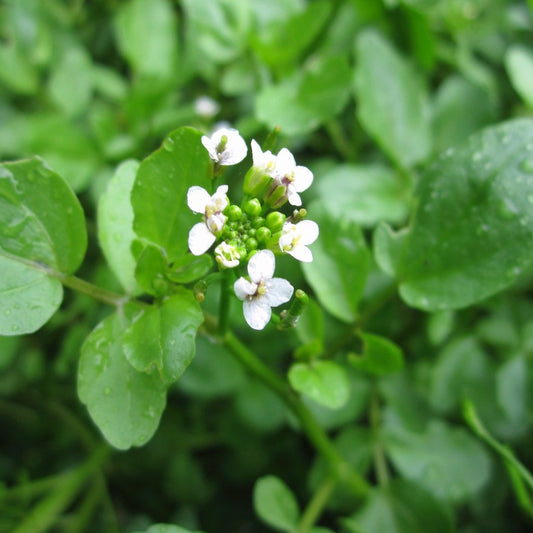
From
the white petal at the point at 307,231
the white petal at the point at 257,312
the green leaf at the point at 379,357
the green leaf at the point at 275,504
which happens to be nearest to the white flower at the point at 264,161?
the white petal at the point at 307,231

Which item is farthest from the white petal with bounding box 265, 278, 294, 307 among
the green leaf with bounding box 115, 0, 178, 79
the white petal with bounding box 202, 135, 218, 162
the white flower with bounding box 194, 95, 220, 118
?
the green leaf with bounding box 115, 0, 178, 79

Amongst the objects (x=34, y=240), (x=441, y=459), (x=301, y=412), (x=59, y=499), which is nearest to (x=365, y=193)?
(x=301, y=412)

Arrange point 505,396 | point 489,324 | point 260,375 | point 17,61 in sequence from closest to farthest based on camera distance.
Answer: point 260,375 < point 505,396 < point 489,324 < point 17,61

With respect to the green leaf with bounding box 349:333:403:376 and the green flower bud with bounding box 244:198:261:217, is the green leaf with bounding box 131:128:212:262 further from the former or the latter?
the green leaf with bounding box 349:333:403:376

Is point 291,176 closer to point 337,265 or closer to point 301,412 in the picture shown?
point 337,265

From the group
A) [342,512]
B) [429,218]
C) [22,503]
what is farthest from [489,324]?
[22,503]

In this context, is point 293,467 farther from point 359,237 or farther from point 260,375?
point 359,237
